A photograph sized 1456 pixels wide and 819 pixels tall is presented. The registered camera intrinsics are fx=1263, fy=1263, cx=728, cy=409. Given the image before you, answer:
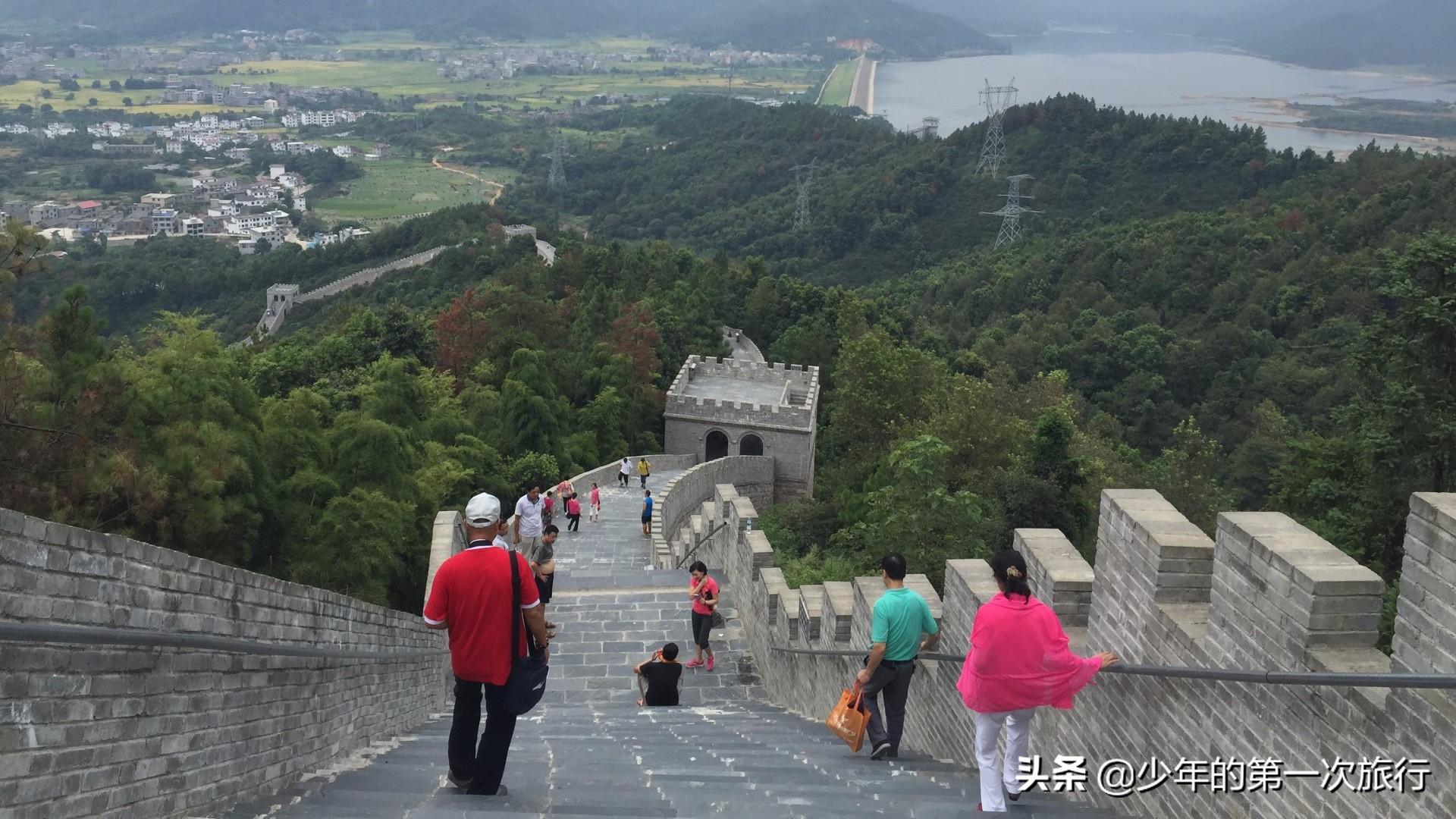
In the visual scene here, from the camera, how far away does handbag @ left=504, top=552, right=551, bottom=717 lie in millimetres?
5762

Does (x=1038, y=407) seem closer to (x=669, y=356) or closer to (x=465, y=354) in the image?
(x=669, y=356)

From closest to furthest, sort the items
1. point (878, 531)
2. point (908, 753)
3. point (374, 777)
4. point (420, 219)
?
point (374, 777) → point (908, 753) → point (878, 531) → point (420, 219)

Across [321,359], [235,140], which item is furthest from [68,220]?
Answer: [321,359]

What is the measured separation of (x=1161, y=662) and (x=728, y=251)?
89.9m

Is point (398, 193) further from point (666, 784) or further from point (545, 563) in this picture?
point (666, 784)

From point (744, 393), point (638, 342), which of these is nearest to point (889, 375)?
point (744, 393)

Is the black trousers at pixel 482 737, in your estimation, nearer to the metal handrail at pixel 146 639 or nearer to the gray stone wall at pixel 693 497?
the metal handrail at pixel 146 639

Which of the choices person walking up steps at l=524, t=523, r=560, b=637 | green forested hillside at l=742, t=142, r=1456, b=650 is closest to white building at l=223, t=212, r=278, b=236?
green forested hillside at l=742, t=142, r=1456, b=650

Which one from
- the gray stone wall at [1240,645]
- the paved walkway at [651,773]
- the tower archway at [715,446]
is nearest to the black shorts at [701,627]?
the paved walkway at [651,773]

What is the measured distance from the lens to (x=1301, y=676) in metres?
4.27

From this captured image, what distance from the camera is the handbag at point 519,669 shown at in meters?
5.76

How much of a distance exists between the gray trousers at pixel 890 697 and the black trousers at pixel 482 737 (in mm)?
2221

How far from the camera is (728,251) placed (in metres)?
94.4

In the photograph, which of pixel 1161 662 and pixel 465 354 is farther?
pixel 465 354
